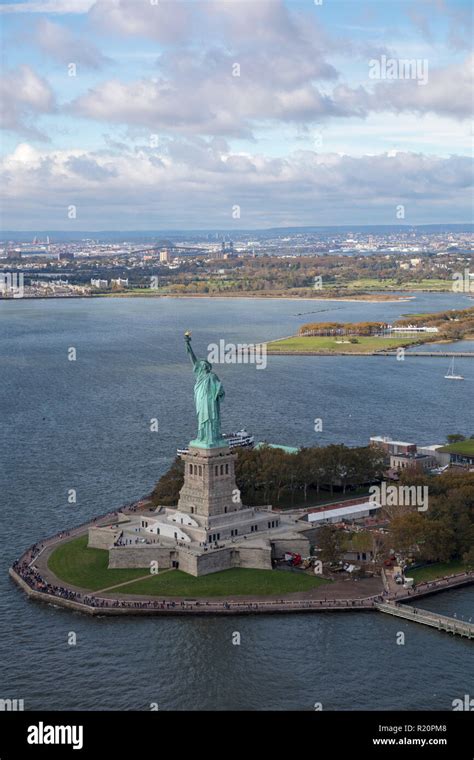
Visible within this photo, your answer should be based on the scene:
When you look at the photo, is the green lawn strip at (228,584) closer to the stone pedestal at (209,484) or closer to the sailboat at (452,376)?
the stone pedestal at (209,484)

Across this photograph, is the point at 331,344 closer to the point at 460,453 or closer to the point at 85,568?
the point at 460,453

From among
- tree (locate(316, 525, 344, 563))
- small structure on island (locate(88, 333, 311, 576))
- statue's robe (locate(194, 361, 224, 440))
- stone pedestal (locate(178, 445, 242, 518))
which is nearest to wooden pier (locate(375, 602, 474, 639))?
tree (locate(316, 525, 344, 563))

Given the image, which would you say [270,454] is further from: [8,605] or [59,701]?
[59,701]

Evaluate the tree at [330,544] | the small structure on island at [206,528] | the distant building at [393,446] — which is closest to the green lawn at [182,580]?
the small structure on island at [206,528]

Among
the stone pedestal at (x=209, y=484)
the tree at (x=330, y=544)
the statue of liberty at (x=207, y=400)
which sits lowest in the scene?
the tree at (x=330, y=544)

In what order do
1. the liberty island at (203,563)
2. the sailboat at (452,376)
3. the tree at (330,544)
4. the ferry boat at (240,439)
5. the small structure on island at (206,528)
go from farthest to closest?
the sailboat at (452,376) < the ferry boat at (240,439) < the tree at (330,544) < the small structure on island at (206,528) < the liberty island at (203,563)

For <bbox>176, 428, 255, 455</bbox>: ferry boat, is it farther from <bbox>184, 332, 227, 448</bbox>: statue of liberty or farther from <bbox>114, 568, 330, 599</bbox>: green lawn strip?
<bbox>114, 568, 330, 599</bbox>: green lawn strip

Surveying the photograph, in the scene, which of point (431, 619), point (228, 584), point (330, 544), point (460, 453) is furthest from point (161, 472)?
point (431, 619)
